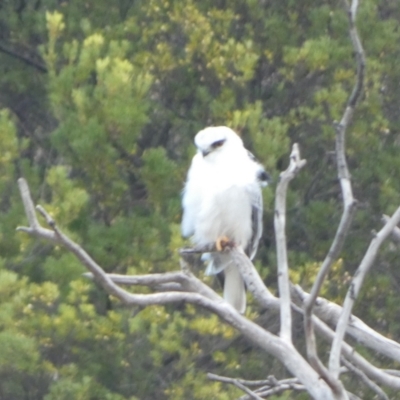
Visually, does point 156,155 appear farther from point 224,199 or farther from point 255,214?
point 224,199

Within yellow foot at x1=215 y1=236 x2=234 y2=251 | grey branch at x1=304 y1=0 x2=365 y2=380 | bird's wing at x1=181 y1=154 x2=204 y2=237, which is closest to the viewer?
grey branch at x1=304 y1=0 x2=365 y2=380

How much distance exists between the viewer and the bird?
471 centimetres

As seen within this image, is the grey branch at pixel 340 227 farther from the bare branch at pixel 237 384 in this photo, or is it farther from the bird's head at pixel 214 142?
the bird's head at pixel 214 142

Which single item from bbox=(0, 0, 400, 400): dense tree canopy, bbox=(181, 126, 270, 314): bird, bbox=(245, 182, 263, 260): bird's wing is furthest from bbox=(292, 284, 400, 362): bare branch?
bbox=(0, 0, 400, 400): dense tree canopy

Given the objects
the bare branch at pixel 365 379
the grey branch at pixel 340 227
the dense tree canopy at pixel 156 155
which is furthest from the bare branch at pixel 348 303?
the dense tree canopy at pixel 156 155

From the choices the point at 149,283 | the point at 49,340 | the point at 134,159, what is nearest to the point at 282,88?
the point at 134,159

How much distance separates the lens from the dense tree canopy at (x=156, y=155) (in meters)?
5.93

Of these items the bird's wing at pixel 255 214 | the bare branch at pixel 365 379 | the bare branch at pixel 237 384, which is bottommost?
the bare branch at pixel 365 379

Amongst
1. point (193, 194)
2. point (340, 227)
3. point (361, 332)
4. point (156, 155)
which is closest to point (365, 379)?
point (361, 332)

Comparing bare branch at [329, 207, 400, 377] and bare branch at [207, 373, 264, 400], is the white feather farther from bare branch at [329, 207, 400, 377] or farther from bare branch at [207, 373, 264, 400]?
bare branch at [329, 207, 400, 377]

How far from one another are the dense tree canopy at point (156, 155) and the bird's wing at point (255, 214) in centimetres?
72

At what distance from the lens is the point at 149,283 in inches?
123

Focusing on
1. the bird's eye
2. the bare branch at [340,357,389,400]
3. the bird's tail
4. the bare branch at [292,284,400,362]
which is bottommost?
the bare branch at [340,357,389,400]

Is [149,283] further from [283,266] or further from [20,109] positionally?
[20,109]
